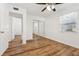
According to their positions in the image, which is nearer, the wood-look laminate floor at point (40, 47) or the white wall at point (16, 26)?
the wood-look laminate floor at point (40, 47)

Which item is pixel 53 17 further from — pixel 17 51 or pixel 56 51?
pixel 17 51

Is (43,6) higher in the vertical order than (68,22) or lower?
higher

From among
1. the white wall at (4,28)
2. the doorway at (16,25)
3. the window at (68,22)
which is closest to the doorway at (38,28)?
the doorway at (16,25)

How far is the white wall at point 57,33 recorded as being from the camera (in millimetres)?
1370

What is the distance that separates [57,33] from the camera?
1.45m

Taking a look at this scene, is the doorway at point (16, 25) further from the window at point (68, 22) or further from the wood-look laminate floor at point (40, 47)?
the window at point (68, 22)

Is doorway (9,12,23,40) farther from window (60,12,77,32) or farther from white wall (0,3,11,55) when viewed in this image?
window (60,12,77,32)

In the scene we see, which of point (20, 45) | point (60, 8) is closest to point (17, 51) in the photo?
point (20, 45)

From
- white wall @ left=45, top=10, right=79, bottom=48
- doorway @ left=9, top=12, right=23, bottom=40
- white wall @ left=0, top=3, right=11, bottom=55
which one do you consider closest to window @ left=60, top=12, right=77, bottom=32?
white wall @ left=45, top=10, right=79, bottom=48

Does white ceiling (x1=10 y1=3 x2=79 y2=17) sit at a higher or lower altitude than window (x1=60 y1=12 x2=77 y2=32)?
higher

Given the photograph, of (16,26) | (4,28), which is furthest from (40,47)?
(4,28)

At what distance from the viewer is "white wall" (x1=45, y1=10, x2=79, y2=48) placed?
1370 mm

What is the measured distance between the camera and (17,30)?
1.44 meters

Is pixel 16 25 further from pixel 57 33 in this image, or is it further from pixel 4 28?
pixel 57 33
